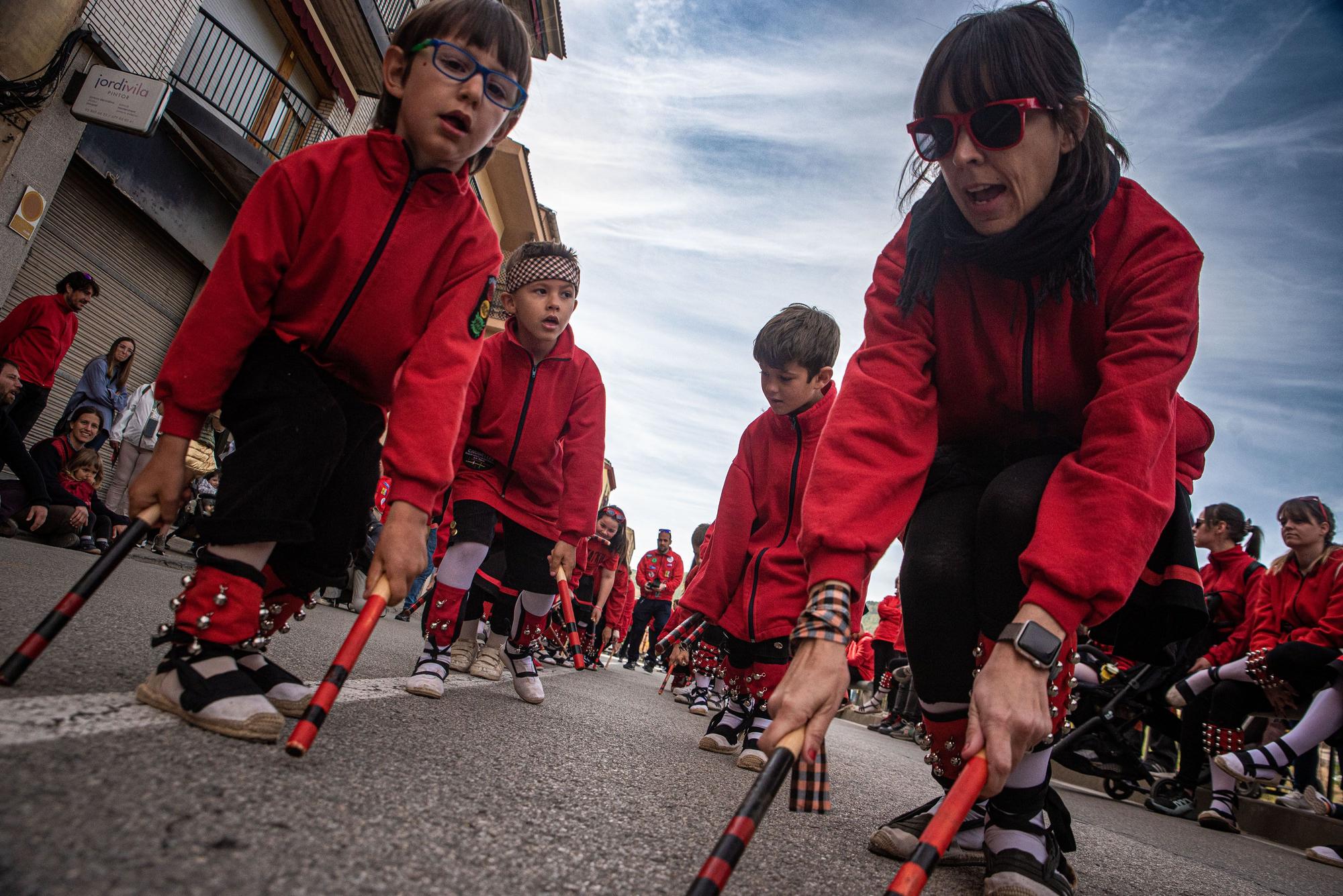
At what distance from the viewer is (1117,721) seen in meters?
6.23

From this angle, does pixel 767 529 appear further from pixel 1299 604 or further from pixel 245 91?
pixel 245 91

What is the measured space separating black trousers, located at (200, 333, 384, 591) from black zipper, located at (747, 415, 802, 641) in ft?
6.69

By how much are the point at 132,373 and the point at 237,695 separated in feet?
38.0

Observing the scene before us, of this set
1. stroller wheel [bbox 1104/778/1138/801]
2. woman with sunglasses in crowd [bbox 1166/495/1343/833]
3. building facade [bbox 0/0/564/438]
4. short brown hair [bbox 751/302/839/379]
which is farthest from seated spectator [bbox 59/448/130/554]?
woman with sunglasses in crowd [bbox 1166/495/1343/833]

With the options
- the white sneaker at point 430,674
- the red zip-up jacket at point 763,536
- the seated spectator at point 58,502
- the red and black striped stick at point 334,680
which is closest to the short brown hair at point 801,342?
the red zip-up jacket at point 763,536

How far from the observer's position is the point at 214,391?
1.72 meters

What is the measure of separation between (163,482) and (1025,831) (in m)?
1.89

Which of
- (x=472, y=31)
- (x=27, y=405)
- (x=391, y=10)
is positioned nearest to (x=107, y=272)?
(x=27, y=405)

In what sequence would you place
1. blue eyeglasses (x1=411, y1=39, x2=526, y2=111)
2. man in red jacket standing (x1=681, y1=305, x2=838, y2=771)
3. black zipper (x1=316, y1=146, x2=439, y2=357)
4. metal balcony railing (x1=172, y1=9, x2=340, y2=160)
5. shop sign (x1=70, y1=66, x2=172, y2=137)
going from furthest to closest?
metal balcony railing (x1=172, y1=9, x2=340, y2=160), shop sign (x1=70, y1=66, x2=172, y2=137), man in red jacket standing (x1=681, y1=305, x2=838, y2=771), blue eyeglasses (x1=411, y1=39, x2=526, y2=111), black zipper (x1=316, y1=146, x2=439, y2=357)

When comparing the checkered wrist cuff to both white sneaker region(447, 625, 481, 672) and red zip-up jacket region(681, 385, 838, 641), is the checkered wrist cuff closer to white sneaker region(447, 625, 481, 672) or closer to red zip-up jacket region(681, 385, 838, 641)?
red zip-up jacket region(681, 385, 838, 641)

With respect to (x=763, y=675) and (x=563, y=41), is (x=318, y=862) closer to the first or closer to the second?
(x=763, y=675)

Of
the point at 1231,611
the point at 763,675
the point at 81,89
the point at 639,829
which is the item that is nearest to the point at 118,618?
the point at 639,829

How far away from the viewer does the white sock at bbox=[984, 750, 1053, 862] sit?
5.23ft

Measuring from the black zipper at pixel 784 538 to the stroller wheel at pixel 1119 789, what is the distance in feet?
14.5
